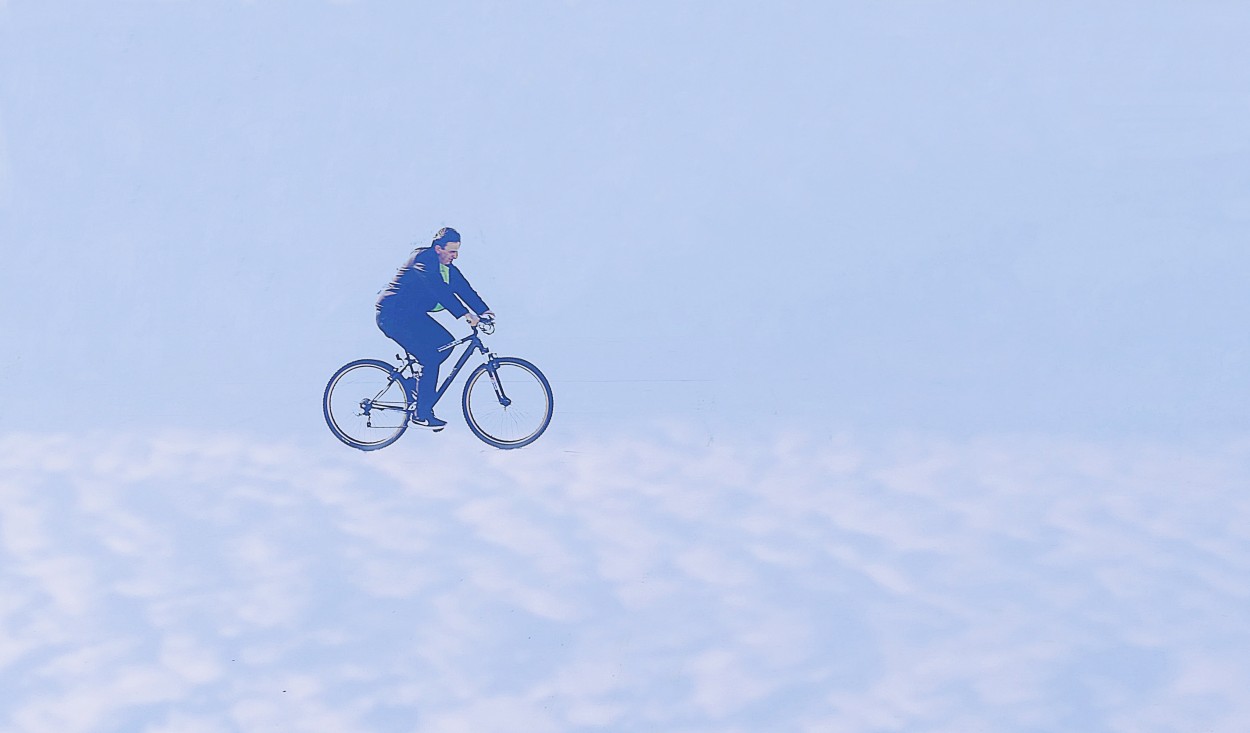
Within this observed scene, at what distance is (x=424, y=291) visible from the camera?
20.1ft

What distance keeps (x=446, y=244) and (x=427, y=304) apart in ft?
1.16

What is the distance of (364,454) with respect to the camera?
6.36m

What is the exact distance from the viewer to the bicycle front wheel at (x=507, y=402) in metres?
6.20

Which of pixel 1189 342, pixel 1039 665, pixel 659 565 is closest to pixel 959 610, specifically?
pixel 1039 665

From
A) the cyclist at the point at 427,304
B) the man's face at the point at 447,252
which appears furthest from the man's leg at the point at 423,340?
the man's face at the point at 447,252

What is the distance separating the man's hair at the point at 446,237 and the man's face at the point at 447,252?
20mm

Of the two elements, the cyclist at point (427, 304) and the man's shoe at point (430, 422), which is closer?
the cyclist at point (427, 304)

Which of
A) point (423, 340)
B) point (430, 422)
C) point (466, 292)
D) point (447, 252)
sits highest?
point (447, 252)

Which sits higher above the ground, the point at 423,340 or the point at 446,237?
the point at 446,237

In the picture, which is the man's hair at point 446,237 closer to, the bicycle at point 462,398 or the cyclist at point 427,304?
the cyclist at point 427,304

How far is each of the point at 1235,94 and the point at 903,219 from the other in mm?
2745

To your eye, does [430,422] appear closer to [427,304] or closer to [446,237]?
[427,304]

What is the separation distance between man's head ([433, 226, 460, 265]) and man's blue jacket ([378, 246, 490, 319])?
34mm

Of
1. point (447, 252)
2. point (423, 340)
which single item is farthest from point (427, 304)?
point (447, 252)
